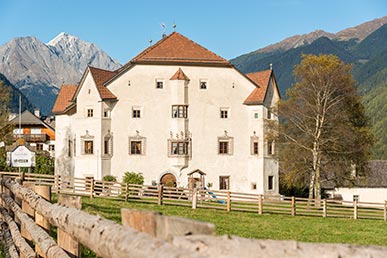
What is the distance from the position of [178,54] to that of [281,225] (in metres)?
24.4

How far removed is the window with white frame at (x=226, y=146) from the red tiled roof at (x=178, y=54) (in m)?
5.72

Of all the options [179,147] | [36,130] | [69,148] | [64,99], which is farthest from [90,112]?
[36,130]

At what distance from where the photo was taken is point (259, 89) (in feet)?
156

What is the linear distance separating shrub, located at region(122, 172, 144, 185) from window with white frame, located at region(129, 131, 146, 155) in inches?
70.3

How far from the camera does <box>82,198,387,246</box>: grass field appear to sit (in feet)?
70.6

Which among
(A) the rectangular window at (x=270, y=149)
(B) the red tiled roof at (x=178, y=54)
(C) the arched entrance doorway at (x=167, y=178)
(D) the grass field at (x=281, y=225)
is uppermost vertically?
(B) the red tiled roof at (x=178, y=54)

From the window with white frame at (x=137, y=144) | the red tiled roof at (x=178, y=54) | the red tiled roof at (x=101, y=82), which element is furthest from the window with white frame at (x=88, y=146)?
the red tiled roof at (x=178, y=54)

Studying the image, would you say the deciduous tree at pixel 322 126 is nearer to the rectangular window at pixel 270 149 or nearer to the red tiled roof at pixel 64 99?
the rectangular window at pixel 270 149

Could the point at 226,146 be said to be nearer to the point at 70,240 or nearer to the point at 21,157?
the point at 21,157

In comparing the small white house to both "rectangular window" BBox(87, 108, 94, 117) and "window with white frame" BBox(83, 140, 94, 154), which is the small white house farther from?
"rectangular window" BBox(87, 108, 94, 117)

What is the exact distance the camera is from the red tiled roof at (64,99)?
174ft

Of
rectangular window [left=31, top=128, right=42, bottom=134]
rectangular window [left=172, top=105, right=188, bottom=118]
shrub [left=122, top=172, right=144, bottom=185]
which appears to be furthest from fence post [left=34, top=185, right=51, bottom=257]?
rectangular window [left=31, top=128, right=42, bottom=134]

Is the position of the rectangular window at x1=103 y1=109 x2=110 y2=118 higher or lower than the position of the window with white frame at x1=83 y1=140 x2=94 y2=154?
higher

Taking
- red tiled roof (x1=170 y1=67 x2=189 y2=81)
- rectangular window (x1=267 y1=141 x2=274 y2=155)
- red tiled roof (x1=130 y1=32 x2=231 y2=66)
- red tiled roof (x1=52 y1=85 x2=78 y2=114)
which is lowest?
rectangular window (x1=267 y1=141 x2=274 y2=155)
